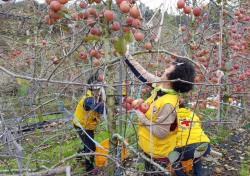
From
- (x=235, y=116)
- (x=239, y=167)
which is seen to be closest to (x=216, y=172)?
(x=239, y=167)

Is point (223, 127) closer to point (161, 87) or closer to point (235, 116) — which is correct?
point (235, 116)

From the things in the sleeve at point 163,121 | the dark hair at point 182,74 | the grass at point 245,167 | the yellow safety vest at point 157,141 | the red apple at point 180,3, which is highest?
the red apple at point 180,3

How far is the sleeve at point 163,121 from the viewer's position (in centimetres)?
233

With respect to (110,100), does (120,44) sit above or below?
above

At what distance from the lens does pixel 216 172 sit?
3.56 metres

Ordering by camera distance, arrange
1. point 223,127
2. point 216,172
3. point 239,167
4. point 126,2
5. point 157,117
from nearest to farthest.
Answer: point 126,2 < point 157,117 < point 216,172 < point 239,167 < point 223,127

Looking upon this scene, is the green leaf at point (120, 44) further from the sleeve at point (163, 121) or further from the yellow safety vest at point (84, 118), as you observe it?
the yellow safety vest at point (84, 118)

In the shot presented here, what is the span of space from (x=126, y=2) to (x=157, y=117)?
1036mm

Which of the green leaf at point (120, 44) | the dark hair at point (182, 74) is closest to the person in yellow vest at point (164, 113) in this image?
the dark hair at point (182, 74)

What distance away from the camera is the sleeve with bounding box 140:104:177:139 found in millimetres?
2326

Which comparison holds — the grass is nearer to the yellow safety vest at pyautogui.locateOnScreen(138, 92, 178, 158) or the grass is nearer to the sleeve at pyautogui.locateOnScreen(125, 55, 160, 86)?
the yellow safety vest at pyautogui.locateOnScreen(138, 92, 178, 158)

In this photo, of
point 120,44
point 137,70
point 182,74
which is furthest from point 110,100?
point 120,44

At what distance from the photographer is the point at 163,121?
2.32 m

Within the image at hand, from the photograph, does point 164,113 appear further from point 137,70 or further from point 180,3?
point 180,3
